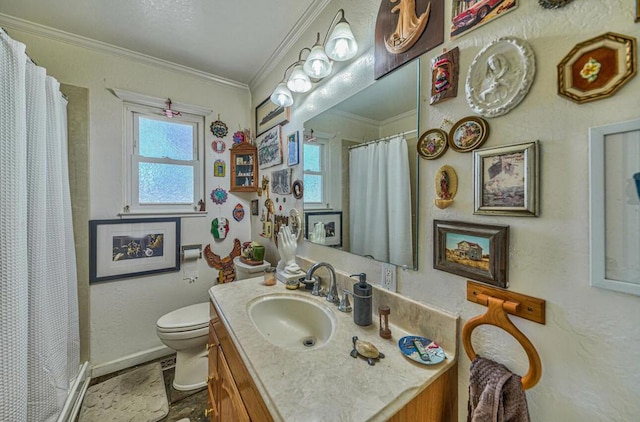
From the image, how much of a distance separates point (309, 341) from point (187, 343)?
101cm

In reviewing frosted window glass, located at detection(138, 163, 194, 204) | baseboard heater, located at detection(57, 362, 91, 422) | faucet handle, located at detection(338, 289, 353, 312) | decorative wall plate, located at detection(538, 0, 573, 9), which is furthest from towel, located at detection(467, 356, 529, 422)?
frosted window glass, located at detection(138, 163, 194, 204)

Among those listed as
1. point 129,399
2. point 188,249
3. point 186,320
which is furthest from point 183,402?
point 188,249

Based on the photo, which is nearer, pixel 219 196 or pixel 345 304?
pixel 345 304

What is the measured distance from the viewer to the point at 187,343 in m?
1.54

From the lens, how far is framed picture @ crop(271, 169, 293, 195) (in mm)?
1631

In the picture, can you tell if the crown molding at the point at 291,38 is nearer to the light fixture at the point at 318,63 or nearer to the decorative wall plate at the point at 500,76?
the light fixture at the point at 318,63

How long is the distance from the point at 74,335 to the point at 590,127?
250 centimetres

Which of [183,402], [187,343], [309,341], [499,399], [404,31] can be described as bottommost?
[183,402]

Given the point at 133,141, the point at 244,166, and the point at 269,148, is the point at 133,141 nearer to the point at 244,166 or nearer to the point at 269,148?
the point at 244,166

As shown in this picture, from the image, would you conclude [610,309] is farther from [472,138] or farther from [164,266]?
[164,266]

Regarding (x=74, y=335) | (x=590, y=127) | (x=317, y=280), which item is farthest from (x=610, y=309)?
(x=74, y=335)

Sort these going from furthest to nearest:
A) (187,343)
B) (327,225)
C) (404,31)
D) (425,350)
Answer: (187,343), (327,225), (404,31), (425,350)

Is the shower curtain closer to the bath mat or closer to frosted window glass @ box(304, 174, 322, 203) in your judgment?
the bath mat

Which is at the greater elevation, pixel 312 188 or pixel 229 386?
pixel 312 188
